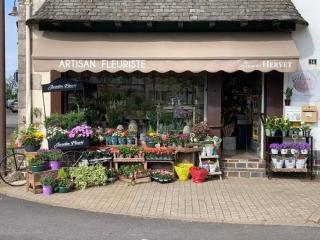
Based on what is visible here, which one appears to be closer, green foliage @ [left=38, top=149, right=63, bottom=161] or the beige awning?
green foliage @ [left=38, top=149, right=63, bottom=161]

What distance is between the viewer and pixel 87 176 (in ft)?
35.1

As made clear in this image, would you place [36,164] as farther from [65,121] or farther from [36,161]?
[65,121]

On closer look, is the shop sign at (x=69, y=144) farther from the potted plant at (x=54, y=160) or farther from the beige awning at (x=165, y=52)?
the beige awning at (x=165, y=52)

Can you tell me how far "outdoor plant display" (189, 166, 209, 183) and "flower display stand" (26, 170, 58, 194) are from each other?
2949mm

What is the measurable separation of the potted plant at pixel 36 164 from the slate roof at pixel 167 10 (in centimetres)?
307

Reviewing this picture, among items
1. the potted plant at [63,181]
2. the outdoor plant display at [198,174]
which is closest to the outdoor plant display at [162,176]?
the outdoor plant display at [198,174]

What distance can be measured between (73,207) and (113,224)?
1420 millimetres

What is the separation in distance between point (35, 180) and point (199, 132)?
12.8ft

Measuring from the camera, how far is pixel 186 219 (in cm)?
826

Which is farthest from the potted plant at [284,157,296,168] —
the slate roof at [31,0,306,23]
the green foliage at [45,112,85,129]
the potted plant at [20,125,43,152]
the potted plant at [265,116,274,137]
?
the potted plant at [20,125,43,152]

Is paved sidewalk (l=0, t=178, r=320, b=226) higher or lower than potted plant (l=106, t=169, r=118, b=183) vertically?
lower

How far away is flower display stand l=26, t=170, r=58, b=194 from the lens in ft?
33.7

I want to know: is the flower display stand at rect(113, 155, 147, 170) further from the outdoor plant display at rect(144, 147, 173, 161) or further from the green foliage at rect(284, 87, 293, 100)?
the green foliage at rect(284, 87, 293, 100)

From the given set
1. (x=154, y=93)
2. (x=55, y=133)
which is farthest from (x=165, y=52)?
(x=55, y=133)
